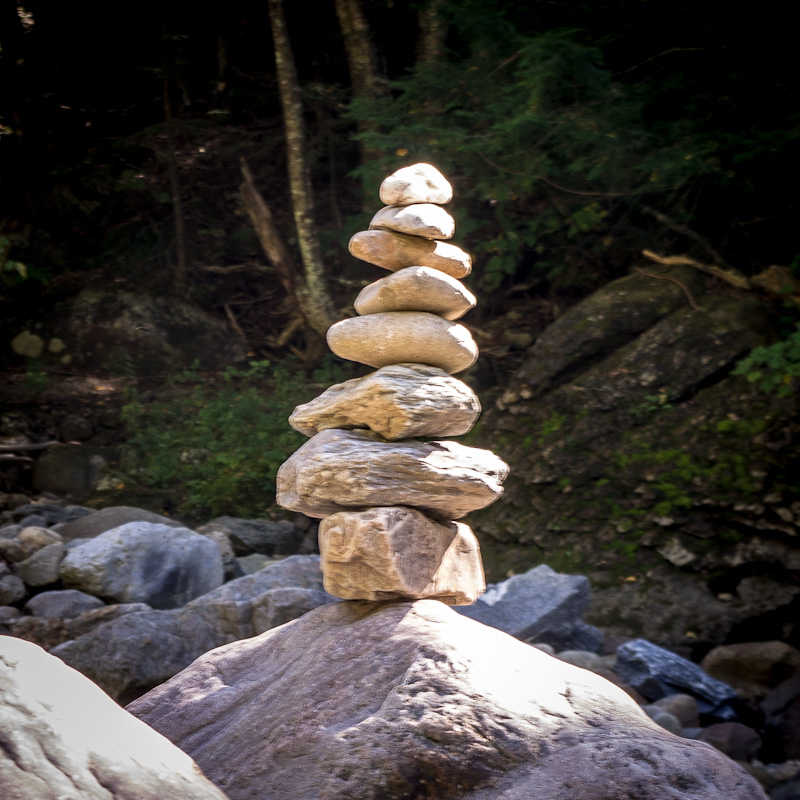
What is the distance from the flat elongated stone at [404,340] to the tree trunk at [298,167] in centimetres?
592

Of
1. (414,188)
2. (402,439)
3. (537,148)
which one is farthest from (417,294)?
(537,148)

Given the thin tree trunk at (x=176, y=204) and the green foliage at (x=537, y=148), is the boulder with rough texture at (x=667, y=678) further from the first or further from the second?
the thin tree trunk at (x=176, y=204)

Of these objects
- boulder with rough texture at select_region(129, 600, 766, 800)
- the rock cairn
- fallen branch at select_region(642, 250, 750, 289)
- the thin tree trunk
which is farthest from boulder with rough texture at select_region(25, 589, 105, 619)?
fallen branch at select_region(642, 250, 750, 289)

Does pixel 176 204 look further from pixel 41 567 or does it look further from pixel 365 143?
pixel 41 567

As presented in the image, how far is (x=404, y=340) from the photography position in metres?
3.61

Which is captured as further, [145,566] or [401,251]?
[145,566]

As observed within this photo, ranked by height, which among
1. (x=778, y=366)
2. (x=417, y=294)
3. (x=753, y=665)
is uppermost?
(x=417, y=294)

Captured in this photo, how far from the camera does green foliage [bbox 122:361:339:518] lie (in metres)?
8.60

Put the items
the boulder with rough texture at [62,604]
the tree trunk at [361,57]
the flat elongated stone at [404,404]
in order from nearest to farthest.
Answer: the flat elongated stone at [404,404] → the boulder with rough texture at [62,604] → the tree trunk at [361,57]

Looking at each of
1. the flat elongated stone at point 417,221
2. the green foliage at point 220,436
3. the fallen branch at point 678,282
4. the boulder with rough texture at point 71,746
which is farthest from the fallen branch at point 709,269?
the boulder with rough texture at point 71,746

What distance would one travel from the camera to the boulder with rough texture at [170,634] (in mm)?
4227

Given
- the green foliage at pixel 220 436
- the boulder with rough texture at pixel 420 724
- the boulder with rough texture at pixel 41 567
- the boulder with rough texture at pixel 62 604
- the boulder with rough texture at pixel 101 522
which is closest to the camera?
the boulder with rough texture at pixel 420 724

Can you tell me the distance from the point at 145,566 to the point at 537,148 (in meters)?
5.41

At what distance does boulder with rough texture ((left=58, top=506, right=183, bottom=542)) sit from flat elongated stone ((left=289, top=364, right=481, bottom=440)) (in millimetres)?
3723
